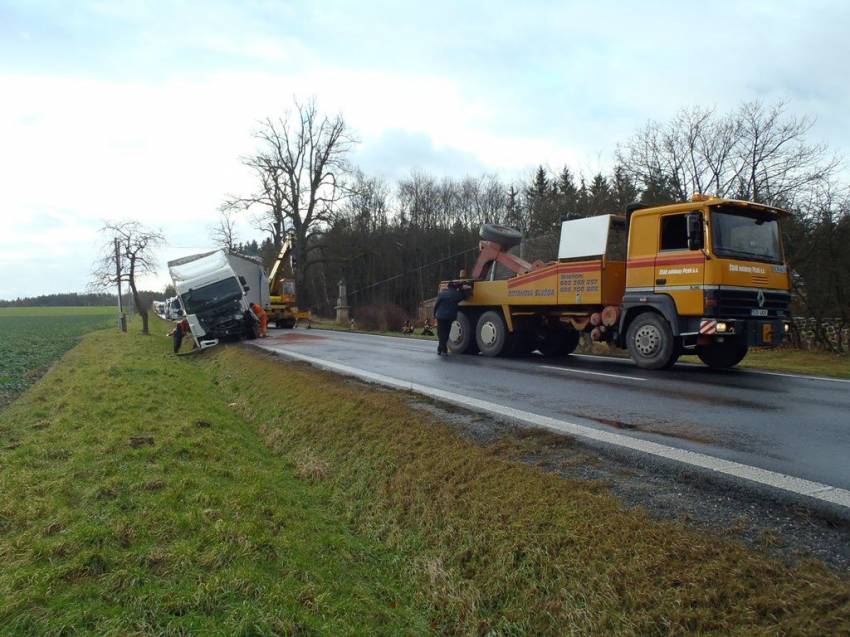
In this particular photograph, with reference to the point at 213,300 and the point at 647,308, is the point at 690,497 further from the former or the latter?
the point at 213,300

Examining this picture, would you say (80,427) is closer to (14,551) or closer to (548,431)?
(14,551)

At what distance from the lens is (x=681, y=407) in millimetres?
6652

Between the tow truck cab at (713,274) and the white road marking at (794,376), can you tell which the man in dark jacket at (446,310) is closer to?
the tow truck cab at (713,274)

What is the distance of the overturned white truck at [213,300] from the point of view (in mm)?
19188

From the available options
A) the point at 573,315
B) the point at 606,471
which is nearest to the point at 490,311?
the point at 573,315

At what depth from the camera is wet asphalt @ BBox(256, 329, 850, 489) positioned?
4.84 metres

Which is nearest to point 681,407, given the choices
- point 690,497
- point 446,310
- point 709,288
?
point 690,497

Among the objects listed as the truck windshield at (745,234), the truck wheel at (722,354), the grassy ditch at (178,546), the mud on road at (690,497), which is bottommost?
the grassy ditch at (178,546)

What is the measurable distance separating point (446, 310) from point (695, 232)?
5.95 m

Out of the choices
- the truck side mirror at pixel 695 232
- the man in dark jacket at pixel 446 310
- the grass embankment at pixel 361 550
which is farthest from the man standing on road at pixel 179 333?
the truck side mirror at pixel 695 232

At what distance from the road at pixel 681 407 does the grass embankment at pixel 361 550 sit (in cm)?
125

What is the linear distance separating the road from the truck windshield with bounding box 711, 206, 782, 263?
1971mm

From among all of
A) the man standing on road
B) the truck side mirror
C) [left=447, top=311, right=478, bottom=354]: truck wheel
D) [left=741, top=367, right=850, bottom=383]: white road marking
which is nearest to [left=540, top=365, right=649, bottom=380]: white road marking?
the truck side mirror

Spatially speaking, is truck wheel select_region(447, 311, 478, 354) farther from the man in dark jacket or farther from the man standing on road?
the man standing on road
